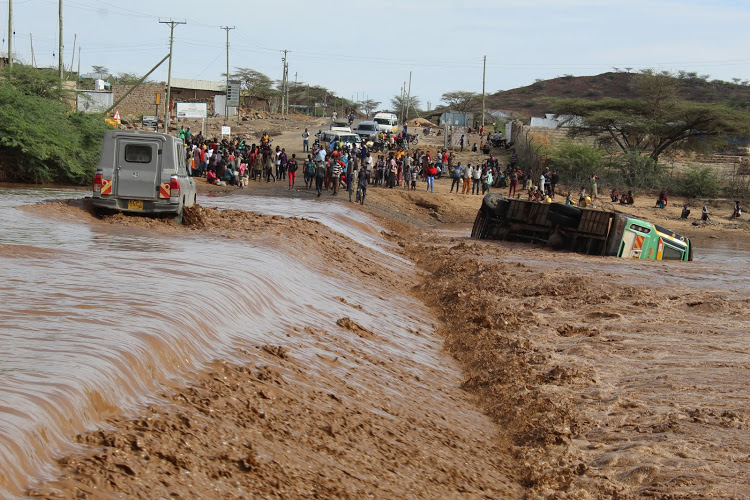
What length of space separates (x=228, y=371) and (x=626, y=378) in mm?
5330

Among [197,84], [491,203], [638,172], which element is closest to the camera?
[491,203]

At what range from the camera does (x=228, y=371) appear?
6.67 meters

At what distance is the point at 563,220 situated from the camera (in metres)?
24.3

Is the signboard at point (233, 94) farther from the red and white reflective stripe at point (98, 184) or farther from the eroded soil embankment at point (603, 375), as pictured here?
the red and white reflective stripe at point (98, 184)

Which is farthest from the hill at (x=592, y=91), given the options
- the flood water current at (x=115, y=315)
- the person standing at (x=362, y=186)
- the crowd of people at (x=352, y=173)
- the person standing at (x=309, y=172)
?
the flood water current at (x=115, y=315)

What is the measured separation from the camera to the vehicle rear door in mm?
15656

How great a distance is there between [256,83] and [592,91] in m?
48.1

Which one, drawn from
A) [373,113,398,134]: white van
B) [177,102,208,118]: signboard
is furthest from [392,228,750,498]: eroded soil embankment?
[373,113,398,134]: white van

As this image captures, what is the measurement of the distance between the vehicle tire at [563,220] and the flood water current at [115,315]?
1154 cm

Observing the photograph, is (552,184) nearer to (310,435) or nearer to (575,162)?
(575,162)

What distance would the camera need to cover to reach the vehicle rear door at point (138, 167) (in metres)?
15.7

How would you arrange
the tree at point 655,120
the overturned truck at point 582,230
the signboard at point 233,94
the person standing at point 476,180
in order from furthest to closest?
1. the signboard at point 233,94
2. the tree at point 655,120
3. the person standing at point 476,180
4. the overturned truck at point 582,230

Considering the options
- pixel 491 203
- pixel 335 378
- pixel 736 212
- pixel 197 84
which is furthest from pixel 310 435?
pixel 197 84

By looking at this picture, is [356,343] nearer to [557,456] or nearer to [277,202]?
[557,456]
